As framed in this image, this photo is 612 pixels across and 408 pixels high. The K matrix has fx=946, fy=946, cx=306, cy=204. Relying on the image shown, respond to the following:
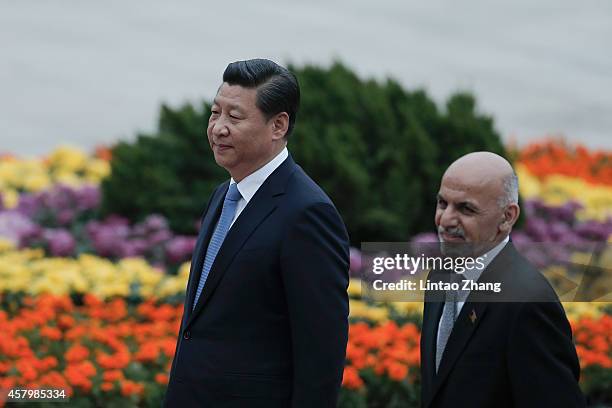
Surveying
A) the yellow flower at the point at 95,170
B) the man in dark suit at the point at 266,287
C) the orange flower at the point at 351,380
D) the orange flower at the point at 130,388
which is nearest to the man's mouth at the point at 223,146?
the man in dark suit at the point at 266,287

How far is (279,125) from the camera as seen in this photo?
113 inches

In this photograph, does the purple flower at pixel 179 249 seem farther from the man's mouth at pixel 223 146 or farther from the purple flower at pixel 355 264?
the man's mouth at pixel 223 146

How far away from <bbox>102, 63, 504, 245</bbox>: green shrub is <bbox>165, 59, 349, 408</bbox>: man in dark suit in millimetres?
5123

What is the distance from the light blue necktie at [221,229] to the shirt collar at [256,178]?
0.17 feet

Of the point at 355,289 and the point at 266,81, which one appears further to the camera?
the point at 355,289

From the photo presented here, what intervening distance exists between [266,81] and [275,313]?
0.69 m

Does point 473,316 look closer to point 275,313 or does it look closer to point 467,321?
point 467,321

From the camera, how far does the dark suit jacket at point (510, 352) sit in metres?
2.40

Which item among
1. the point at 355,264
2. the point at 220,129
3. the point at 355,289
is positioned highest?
the point at 355,264

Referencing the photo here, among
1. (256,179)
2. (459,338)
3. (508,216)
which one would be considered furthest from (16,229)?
(508,216)

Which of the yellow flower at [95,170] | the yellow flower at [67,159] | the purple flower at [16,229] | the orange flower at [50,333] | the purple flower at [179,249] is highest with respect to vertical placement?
the yellow flower at [67,159]

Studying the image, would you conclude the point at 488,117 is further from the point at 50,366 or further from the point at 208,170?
the point at 50,366

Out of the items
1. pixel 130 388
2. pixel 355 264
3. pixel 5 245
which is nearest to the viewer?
pixel 130 388

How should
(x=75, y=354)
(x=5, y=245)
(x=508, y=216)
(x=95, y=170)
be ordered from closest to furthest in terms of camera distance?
1. (x=508, y=216)
2. (x=75, y=354)
3. (x=5, y=245)
4. (x=95, y=170)
